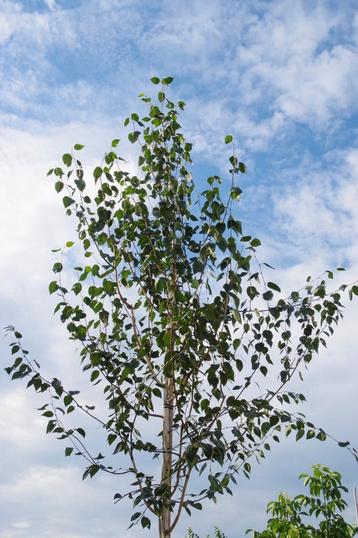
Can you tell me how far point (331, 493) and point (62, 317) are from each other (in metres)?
3.51

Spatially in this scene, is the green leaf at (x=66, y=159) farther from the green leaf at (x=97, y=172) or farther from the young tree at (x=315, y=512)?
the young tree at (x=315, y=512)

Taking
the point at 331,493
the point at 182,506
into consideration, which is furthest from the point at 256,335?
the point at 331,493

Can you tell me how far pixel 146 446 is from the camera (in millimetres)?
4742

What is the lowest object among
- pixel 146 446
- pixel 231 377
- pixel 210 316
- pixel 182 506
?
pixel 182 506

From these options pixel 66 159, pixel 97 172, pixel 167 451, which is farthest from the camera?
pixel 97 172

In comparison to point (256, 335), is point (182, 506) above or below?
below

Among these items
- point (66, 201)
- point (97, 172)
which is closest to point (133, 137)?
point (97, 172)

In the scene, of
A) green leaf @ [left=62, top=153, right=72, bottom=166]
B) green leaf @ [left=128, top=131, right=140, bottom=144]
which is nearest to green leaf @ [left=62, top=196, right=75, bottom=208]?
green leaf @ [left=62, top=153, right=72, bottom=166]

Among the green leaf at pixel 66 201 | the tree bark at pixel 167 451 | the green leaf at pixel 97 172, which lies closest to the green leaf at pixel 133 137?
the green leaf at pixel 97 172

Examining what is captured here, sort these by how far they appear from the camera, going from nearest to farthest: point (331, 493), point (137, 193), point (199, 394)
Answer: point (199, 394) < point (137, 193) < point (331, 493)

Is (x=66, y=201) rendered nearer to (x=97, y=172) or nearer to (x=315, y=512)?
(x=97, y=172)

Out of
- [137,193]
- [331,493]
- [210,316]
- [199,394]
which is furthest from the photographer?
[331,493]

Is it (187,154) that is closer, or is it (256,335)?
(256,335)

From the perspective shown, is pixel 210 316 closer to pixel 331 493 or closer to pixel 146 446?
pixel 146 446
